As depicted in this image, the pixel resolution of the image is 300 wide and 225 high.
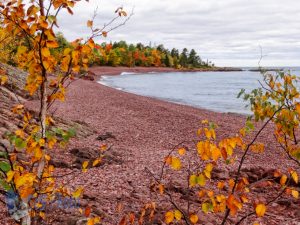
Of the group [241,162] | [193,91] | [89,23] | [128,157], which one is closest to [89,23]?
[89,23]

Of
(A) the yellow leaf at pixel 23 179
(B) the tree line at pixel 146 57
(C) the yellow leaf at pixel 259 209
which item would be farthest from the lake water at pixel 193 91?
(B) the tree line at pixel 146 57

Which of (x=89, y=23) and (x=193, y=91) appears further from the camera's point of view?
(x=193, y=91)

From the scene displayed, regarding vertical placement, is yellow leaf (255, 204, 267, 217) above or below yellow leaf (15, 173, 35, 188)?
below

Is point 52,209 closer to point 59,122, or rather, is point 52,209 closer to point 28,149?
point 28,149

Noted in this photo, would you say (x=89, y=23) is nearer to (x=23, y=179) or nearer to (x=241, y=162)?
(x=23, y=179)

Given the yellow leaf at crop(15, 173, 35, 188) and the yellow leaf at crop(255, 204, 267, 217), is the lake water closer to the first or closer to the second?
the yellow leaf at crop(255, 204, 267, 217)

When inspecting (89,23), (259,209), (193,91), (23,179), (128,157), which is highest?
(89,23)

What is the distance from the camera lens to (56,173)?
25.0ft

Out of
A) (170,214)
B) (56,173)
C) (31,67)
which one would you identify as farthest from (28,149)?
(56,173)

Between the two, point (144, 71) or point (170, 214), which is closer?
point (170, 214)

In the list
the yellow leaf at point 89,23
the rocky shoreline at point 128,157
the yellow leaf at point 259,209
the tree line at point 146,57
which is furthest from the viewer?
the tree line at point 146,57

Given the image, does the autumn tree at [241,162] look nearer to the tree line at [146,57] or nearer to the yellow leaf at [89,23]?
the yellow leaf at [89,23]

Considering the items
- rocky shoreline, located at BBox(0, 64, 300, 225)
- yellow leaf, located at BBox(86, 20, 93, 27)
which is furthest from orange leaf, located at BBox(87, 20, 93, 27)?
rocky shoreline, located at BBox(0, 64, 300, 225)

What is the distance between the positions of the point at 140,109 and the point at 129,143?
9379 mm
